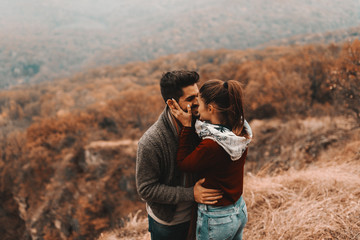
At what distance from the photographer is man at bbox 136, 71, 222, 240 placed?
1.51m

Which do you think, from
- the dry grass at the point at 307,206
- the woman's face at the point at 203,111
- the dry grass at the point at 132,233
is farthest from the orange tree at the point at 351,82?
the woman's face at the point at 203,111

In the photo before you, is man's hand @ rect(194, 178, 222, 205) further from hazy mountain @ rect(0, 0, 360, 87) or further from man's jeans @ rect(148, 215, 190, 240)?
hazy mountain @ rect(0, 0, 360, 87)

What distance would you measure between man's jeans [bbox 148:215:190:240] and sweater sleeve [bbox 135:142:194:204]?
318mm

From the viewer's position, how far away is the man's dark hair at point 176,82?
1518 mm

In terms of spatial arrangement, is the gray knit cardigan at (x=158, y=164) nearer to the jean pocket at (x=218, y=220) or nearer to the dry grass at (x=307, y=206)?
the jean pocket at (x=218, y=220)

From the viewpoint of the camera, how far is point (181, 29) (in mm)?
160875

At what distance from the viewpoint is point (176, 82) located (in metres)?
1.52

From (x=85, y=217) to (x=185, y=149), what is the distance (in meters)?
15.5

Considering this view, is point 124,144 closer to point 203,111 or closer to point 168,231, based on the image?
point 168,231

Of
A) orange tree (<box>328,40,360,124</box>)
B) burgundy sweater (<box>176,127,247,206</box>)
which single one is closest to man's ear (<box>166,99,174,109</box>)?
burgundy sweater (<box>176,127,247,206</box>)

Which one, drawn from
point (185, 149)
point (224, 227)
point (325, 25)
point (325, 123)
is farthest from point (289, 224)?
point (325, 25)

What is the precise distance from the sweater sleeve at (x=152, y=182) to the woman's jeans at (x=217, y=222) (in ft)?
0.48

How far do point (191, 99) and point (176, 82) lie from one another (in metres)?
0.16

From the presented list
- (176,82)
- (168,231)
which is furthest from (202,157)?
(168,231)
